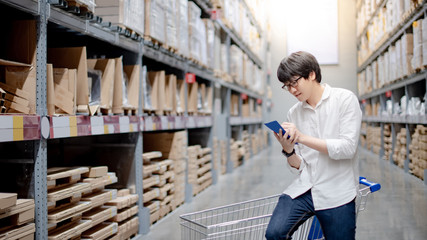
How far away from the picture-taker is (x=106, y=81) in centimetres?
387

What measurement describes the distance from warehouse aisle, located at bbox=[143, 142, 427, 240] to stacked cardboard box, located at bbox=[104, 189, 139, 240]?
244 millimetres

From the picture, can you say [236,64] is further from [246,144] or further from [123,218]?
[123,218]

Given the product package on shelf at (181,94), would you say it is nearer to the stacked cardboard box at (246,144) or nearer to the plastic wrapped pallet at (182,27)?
the plastic wrapped pallet at (182,27)

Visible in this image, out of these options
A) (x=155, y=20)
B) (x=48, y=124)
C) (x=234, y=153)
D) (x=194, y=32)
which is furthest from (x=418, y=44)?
(x=48, y=124)

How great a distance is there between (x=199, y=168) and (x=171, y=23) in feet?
9.22

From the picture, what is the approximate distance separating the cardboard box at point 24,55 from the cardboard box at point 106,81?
109 centimetres

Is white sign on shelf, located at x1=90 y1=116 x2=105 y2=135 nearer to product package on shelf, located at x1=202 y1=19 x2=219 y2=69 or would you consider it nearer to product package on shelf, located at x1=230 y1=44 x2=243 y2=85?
product package on shelf, located at x1=202 y1=19 x2=219 y2=69

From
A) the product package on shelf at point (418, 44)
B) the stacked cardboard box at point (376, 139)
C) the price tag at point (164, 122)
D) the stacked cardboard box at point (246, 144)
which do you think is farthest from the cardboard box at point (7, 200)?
the stacked cardboard box at point (376, 139)

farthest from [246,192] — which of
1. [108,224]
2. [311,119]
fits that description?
[311,119]

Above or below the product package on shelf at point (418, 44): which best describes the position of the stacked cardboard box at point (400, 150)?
below

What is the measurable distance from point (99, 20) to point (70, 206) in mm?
1506

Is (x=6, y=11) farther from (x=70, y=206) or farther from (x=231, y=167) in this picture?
(x=231, y=167)

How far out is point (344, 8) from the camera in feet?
65.8

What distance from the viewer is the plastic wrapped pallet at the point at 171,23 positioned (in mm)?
5147
